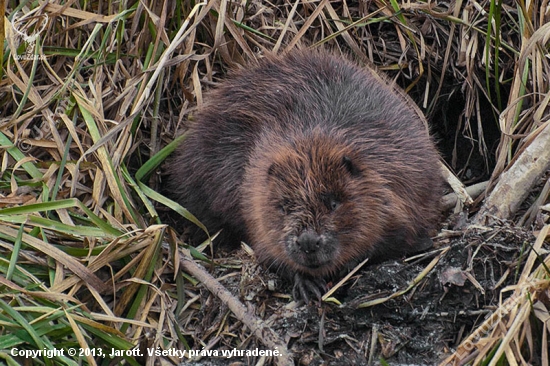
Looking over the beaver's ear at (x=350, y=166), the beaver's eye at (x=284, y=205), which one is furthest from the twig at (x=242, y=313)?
the beaver's ear at (x=350, y=166)

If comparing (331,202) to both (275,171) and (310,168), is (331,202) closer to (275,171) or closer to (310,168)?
(310,168)

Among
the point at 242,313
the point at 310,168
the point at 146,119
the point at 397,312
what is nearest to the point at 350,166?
the point at 310,168

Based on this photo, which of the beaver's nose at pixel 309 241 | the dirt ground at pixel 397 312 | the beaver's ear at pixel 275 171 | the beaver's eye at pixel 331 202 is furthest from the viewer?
the beaver's ear at pixel 275 171

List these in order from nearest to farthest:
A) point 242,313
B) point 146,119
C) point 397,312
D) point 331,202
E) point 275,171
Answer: point 397,312
point 242,313
point 331,202
point 275,171
point 146,119

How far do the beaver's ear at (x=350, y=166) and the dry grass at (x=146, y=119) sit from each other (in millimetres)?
801

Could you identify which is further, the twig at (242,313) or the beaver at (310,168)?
the beaver at (310,168)

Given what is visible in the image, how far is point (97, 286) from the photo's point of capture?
378cm

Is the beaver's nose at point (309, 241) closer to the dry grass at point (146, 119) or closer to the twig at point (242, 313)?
the twig at point (242, 313)

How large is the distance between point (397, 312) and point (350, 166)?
76 centimetres

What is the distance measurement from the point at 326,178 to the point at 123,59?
1.50 m

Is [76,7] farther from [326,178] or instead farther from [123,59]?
[326,178]

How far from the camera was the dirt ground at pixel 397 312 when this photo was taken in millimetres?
3586

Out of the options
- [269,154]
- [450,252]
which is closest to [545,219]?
[450,252]

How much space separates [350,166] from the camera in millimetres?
4082
